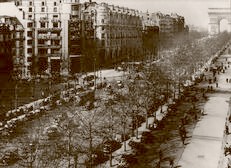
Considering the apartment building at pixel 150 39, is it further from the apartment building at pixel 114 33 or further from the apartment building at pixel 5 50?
the apartment building at pixel 5 50

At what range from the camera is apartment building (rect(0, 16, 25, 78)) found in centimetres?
7294

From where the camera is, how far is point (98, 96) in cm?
5962

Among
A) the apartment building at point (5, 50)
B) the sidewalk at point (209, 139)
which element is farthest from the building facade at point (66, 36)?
the sidewalk at point (209, 139)

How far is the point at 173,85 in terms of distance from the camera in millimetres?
61906

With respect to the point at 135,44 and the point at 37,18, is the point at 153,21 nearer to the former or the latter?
the point at 135,44

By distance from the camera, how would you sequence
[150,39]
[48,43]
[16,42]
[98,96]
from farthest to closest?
[150,39]
[48,43]
[16,42]
[98,96]

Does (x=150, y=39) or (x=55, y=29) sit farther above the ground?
(x=55, y=29)

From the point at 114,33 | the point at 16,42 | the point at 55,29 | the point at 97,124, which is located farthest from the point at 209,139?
the point at 114,33

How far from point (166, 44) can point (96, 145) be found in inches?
3952

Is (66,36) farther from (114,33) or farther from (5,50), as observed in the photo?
(114,33)

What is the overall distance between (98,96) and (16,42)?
74.8 ft

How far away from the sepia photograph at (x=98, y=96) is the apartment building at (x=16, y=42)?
0.20 m

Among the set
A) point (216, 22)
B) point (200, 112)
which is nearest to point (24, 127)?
point (200, 112)

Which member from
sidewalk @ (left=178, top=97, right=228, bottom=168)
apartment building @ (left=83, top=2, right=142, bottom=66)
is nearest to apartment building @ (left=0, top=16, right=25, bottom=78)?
apartment building @ (left=83, top=2, right=142, bottom=66)
